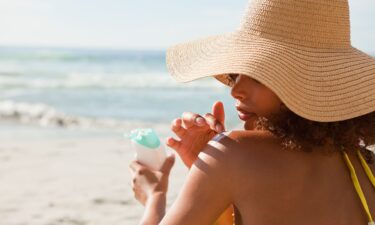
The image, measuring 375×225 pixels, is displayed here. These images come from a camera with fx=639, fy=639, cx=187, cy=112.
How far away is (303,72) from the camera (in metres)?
1.76

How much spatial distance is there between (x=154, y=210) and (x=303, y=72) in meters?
0.77

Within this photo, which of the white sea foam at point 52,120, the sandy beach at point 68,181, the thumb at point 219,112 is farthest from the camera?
the white sea foam at point 52,120

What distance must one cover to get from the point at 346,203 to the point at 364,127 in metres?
0.24

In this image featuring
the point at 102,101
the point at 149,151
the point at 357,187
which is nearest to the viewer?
the point at 357,187

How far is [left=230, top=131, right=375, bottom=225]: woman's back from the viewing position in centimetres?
163

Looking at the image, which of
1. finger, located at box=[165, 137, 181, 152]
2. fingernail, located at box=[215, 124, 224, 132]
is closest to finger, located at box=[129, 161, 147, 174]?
finger, located at box=[165, 137, 181, 152]

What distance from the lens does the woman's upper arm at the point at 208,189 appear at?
5.36ft

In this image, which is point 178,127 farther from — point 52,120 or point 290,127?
point 52,120

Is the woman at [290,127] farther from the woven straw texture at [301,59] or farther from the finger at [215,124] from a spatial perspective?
the finger at [215,124]

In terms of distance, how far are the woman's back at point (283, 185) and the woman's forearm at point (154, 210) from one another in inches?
20.4

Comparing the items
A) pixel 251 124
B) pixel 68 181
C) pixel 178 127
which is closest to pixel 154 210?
pixel 178 127

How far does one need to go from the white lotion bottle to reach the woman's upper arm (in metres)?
0.64

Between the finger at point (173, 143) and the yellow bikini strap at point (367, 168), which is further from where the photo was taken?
the finger at point (173, 143)

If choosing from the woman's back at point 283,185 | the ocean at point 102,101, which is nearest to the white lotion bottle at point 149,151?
the woman's back at point 283,185
